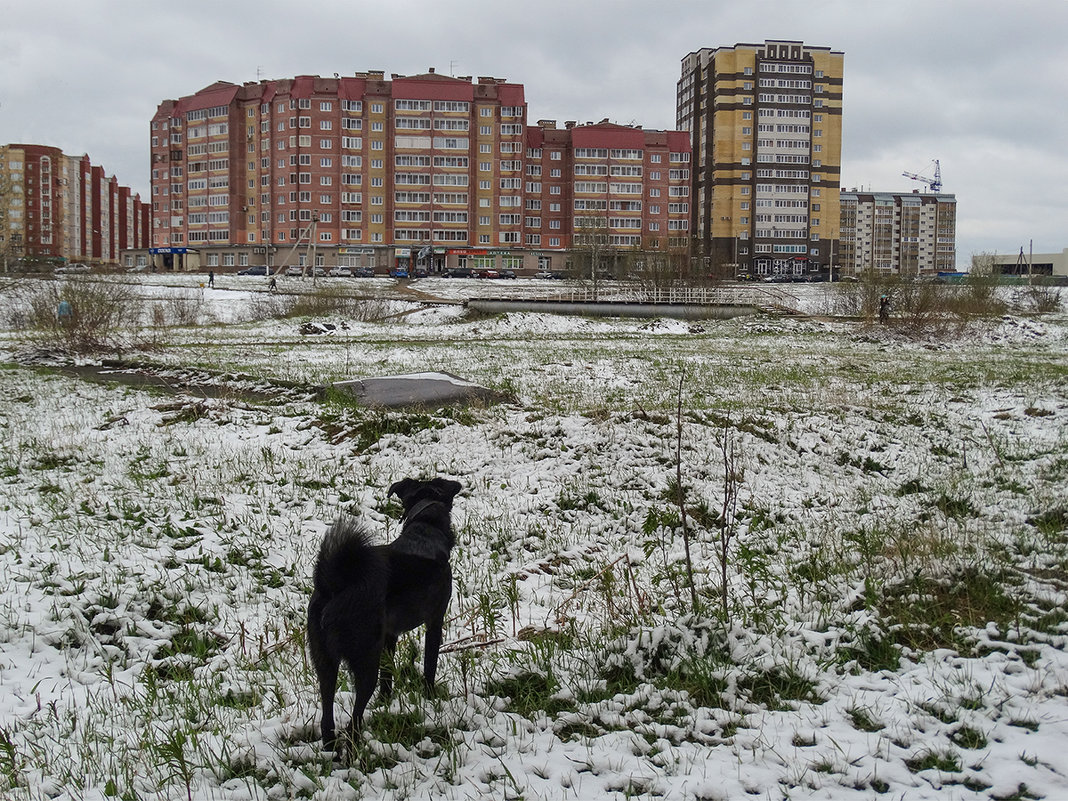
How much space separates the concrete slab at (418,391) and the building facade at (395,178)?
84.4 meters

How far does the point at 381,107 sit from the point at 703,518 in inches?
4030

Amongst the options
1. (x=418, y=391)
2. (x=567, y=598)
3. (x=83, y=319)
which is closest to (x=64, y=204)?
(x=83, y=319)

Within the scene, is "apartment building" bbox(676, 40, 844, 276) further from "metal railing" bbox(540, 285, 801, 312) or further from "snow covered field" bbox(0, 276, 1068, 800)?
"snow covered field" bbox(0, 276, 1068, 800)

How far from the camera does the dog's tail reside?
3.50 metres

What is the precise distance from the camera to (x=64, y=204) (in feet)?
493

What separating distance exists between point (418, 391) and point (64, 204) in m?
167

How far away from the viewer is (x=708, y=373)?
63.6 ft

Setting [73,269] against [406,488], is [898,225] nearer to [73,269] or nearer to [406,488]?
[73,269]

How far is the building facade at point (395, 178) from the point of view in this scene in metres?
100

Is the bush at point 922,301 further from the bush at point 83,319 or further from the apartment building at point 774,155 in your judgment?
the apartment building at point 774,155

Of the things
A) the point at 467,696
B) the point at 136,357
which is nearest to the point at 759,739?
the point at 467,696

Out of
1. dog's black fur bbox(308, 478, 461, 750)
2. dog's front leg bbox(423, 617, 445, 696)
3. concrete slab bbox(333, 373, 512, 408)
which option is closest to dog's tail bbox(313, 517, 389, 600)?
dog's black fur bbox(308, 478, 461, 750)

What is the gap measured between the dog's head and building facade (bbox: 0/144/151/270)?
436ft

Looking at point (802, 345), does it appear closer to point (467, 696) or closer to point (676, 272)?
point (676, 272)
